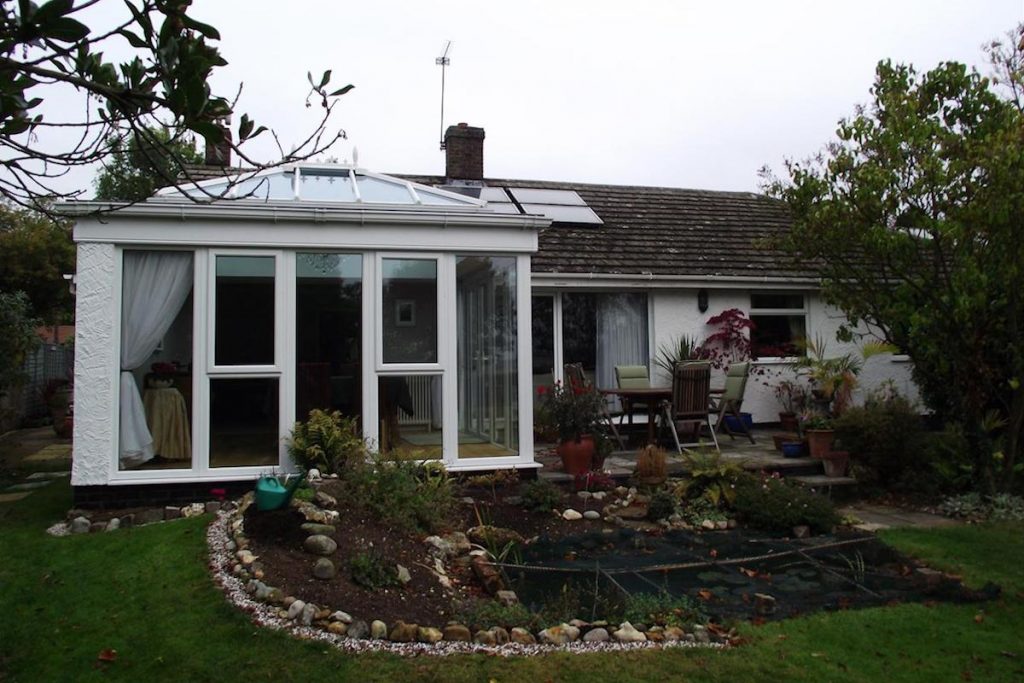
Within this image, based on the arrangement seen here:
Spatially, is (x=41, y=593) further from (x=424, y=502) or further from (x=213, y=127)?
(x=213, y=127)

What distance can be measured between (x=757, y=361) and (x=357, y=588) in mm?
9417

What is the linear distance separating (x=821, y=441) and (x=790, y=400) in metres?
3.72

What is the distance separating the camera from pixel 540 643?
4.20 meters

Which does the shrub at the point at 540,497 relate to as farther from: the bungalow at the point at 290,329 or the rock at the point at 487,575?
the rock at the point at 487,575

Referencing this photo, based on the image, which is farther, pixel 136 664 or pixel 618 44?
pixel 618 44

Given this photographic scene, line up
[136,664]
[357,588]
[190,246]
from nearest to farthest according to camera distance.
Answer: [136,664] → [357,588] → [190,246]

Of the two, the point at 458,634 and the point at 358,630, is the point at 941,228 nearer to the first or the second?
the point at 458,634

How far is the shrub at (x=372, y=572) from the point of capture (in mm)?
4793

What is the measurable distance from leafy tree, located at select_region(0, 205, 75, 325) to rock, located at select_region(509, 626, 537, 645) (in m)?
19.2

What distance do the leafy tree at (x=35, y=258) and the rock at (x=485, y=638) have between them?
750 inches

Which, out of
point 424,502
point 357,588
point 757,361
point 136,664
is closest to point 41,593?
point 136,664

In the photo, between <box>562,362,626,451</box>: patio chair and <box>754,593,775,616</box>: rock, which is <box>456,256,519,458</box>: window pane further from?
<box>754,593,775,616</box>: rock

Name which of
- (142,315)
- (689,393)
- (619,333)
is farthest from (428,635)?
(619,333)

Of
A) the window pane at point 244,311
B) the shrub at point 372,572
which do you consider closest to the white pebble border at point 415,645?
the shrub at point 372,572
